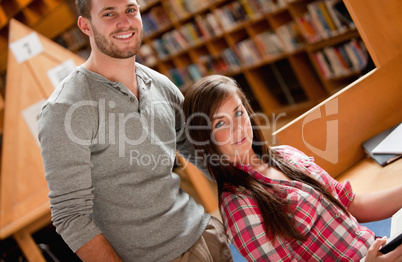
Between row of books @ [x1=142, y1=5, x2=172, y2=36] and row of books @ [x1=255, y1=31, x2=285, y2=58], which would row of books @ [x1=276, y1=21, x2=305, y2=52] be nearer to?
row of books @ [x1=255, y1=31, x2=285, y2=58]

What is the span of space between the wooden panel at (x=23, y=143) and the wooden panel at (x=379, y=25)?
202cm

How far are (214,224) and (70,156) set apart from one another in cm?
55

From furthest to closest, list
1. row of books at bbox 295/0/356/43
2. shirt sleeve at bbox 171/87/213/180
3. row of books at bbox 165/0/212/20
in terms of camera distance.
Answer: row of books at bbox 165/0/212/20
row of books at bbox 295/0/356/43
shirt sleeve at bbox 171/87/213/180

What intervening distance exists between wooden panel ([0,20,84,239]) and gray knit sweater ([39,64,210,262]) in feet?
5.55

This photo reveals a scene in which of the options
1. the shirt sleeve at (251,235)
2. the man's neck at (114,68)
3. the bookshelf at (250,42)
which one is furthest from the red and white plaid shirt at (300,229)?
the bookshelf at (250,42)

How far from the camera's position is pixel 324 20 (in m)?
3.61

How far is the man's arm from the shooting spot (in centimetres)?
113

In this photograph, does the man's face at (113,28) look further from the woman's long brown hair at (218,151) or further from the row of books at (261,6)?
the row of books at (261,6)

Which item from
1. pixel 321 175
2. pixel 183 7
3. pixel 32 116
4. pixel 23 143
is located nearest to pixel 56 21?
pixel 183 7

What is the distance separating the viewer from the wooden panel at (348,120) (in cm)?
132

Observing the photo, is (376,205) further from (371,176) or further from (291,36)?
(291,36)

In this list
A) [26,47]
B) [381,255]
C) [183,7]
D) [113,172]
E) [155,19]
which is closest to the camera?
[381,255]

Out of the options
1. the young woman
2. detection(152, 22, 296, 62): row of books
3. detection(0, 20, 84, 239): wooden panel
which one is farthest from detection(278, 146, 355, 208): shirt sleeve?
detection(152, 22, 296, 62): row of books

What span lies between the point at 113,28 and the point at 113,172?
450 mm
